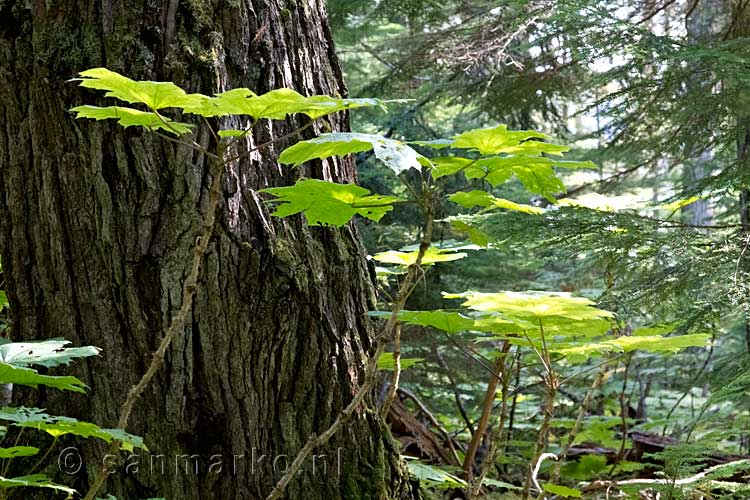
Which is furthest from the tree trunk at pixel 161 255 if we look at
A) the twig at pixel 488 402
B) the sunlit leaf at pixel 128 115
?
the twig at pixel 488 402

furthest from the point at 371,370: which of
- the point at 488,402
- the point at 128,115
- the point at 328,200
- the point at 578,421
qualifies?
the point at 488,402

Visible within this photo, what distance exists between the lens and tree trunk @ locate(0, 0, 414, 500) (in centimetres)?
173

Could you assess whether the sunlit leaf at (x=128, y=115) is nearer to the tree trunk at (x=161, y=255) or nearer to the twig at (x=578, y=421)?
the tree trunk at (x=161, y=255)

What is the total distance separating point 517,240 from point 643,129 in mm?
2621

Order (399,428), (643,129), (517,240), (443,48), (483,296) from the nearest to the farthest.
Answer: (483,296), (517,240), (399,428), (643,129), (443,48)

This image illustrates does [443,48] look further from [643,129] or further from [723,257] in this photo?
[723,257]

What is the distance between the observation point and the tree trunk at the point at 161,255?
1729 mm

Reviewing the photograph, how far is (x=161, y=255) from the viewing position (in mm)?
1731

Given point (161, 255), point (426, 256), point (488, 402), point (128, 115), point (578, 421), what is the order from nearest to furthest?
point (128, 115)
point (161, 255)
point (426, 256)
point (578, 421)
point (488, 402)

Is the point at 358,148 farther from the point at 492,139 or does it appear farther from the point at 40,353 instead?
the point at 40,353

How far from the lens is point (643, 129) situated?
4898mm

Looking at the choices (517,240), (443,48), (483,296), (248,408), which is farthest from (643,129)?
(248,408)

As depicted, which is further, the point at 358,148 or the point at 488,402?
the point at 488,402

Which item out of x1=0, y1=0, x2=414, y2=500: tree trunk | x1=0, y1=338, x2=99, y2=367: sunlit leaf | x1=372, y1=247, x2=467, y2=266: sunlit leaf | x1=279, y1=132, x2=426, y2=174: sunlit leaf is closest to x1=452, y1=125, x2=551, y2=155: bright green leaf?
x1=279, y1=132, x2=426, y2=174: sunlit leaf
